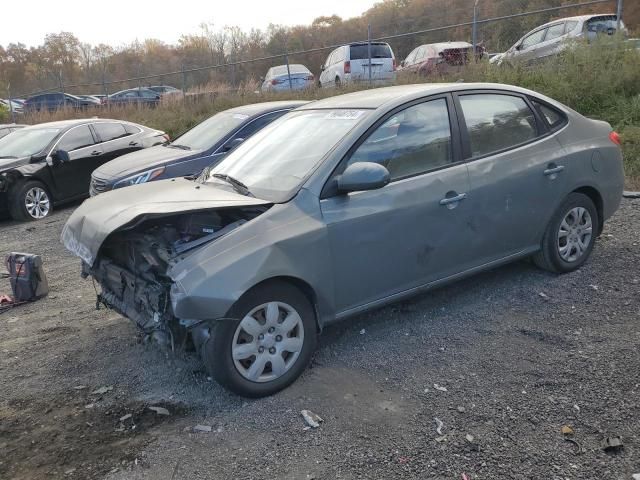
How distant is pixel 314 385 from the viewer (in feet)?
12.2

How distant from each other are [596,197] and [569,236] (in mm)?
485

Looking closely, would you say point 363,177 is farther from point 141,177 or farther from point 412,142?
point 141,177

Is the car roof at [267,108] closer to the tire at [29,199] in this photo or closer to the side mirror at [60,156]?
the side mirror at [60,156]

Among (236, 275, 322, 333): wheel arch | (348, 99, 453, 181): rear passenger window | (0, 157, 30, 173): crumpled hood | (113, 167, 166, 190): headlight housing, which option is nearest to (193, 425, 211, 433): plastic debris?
(236, 275, 322, 333): wheel arch

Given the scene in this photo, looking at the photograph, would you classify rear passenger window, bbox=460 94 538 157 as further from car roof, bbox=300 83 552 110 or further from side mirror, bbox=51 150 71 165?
side mirror, bbox=51 150 71 165

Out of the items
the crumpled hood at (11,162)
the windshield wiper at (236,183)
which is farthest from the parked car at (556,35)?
the windshield wiper at (236,183)

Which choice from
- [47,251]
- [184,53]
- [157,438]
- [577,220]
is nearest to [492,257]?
[577,220]

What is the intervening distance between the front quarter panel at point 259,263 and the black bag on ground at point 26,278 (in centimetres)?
314

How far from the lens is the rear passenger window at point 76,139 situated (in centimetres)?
1073


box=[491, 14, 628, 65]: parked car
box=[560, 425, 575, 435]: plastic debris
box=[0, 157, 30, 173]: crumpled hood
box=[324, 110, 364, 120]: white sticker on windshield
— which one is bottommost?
box=[560, 425, 575, 435]: plastic debris

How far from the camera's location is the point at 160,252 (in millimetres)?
3605

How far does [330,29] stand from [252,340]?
4488 cm

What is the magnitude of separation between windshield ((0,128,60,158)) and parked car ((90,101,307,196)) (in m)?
2.72

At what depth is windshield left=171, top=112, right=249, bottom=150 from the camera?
8.55m
